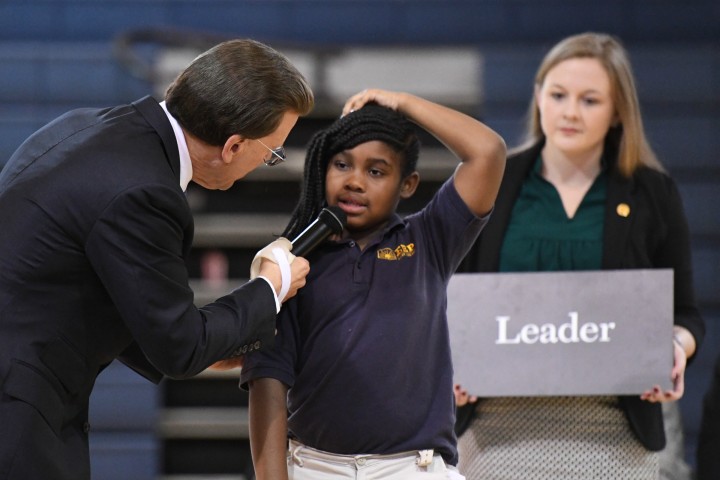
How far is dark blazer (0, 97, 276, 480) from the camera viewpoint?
1831mm

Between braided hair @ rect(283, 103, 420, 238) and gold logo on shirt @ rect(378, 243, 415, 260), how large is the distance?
0.16 meters

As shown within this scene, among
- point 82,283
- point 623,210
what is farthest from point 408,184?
point 82,283

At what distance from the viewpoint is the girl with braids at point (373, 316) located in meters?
2.04

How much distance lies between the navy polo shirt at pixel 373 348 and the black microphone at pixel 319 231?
7 cm

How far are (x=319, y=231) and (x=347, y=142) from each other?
0.20 m

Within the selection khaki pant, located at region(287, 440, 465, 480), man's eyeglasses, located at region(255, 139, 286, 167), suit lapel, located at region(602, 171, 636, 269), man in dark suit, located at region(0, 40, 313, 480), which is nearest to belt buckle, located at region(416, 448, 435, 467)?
khaki pant, located at region(287, 440, 465, 480)

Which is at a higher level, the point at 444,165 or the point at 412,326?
the point at 412,326

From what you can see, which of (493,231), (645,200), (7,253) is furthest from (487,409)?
(7,253)

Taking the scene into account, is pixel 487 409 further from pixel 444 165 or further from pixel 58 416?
pixel 444 165

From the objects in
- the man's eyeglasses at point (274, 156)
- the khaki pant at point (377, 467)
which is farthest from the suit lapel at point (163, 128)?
the khaki pant at point (377, 467)

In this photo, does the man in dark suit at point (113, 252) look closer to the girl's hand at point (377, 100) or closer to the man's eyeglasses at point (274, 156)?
the man's eyeglasses at point (274, 156)

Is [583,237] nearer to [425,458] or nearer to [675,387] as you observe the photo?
[675,387]

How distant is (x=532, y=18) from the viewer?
5039 millimetres

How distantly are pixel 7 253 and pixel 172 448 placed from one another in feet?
10.9
